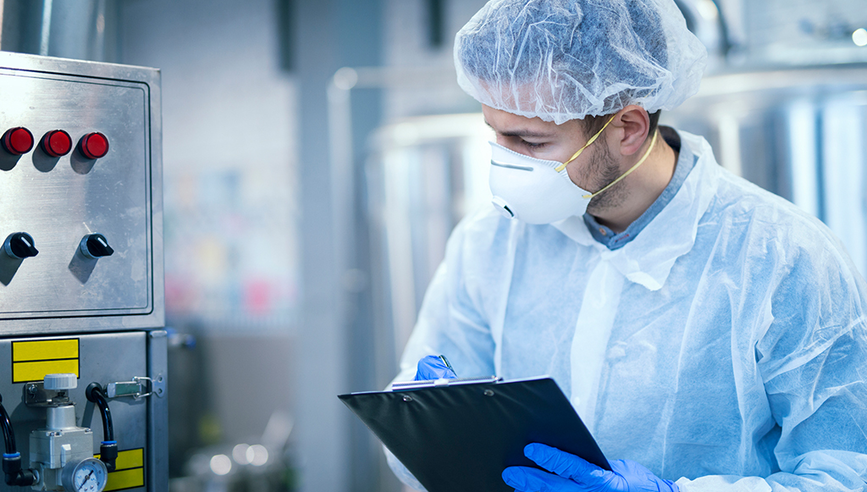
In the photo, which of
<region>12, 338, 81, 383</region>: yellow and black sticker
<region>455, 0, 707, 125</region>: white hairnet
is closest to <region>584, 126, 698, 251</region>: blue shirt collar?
<region>455, 0, 707, 125</region>: white hairnet

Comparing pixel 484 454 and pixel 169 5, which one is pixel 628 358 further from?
pixel 169 5

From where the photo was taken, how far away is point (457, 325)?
3.86ft

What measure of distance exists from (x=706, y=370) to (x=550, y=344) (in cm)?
24

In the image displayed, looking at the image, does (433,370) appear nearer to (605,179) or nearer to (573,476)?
(573,476)

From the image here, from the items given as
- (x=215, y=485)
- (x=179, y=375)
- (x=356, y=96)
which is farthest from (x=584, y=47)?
(x=179, y=375)

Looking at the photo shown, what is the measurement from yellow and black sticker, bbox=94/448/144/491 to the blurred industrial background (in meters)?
1.41

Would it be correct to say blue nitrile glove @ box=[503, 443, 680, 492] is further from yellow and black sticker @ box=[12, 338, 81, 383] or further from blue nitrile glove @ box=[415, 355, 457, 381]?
yellow and black sticker @ box=[12, 338, 81, 383]

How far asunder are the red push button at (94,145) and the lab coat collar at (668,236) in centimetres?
73

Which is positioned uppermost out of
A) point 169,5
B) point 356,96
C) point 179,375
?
point 169,5

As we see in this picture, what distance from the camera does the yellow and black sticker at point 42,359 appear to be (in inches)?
31.6

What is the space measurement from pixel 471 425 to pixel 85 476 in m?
0.47

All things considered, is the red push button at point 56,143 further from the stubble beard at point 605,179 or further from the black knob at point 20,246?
the stubble beard at point 605,179

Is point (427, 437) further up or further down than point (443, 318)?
further down

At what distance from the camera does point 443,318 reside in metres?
1.19
